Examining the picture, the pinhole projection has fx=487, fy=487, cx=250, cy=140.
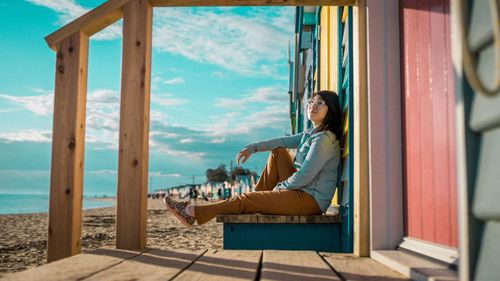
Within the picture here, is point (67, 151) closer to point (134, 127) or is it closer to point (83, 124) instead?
point (83, 124)

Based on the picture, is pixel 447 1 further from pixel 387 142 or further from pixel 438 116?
pixel 387 142

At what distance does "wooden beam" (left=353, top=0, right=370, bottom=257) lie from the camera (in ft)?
8.14

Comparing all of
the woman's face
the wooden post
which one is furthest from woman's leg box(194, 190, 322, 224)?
the wooden post

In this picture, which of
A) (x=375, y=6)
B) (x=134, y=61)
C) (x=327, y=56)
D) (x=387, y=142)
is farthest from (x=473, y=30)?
(x=327, y=56)

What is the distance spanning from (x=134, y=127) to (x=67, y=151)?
0.39m

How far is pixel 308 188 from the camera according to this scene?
3430 millimetres

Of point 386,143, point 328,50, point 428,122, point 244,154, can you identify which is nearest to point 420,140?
point 428,122

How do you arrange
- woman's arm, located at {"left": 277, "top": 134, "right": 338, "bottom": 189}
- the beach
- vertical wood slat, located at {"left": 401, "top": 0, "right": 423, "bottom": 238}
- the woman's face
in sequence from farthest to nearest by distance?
the beach
the woman's face
woman's arm, located at {"left": 277, "top": 134, "right": 338, "bottom": 189}
vertical wood slat, located at {"left": 401, "top": 0, "right": 423, "bottom": 238}

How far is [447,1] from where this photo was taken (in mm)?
1847

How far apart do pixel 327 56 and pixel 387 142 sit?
2687 millimetres

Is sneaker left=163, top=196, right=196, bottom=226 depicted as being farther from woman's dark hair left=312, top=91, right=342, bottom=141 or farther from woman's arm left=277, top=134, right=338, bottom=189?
woman's dark hair left=312, top=91, right=342, bottom=141

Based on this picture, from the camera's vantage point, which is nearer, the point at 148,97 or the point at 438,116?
the point at 438,116

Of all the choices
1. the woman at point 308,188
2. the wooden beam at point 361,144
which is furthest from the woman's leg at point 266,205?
the wooden beam at point 361,144

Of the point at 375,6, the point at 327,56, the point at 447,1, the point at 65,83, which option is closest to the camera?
the point at 447,1
